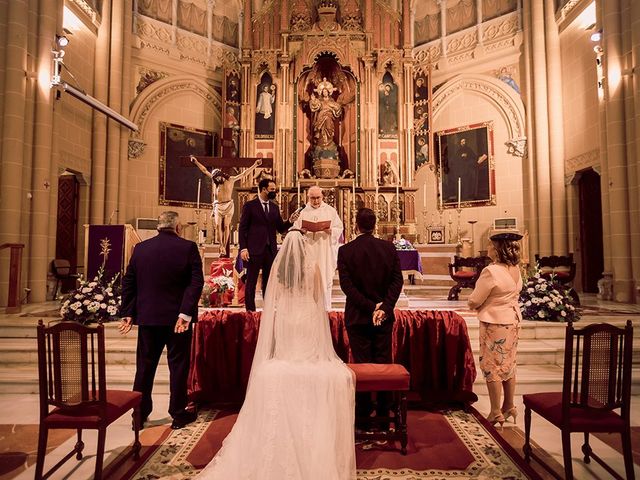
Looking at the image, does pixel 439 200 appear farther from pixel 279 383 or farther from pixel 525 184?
pixel 279 383

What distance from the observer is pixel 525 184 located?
39.3 feet

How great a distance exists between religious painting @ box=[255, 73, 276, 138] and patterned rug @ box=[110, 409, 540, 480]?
10.1 metres

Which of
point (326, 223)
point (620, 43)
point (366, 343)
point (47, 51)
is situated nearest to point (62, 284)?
point (47, 51)

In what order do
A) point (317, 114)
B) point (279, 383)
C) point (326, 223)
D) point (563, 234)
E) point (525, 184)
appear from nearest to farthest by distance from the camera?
point (279, 383)
point (326, 223)
point (563, 234)
point (525, 184)
point (317, 114)

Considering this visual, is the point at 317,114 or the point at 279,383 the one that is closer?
the point at 279,383

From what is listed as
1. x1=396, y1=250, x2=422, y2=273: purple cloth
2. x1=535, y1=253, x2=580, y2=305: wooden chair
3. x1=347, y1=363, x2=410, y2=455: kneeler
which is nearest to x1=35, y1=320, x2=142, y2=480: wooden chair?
x1=347, y1=363, x2=410, y2=455: kneeler

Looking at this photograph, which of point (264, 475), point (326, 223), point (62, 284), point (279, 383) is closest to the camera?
point (264, 475)

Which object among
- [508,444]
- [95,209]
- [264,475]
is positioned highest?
[95,209]

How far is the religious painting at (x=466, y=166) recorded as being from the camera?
12.5 metres

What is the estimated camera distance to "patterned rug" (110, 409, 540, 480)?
3115 millimetres

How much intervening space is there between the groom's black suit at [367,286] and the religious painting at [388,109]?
386 inches

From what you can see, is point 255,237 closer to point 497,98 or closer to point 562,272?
point 562,272

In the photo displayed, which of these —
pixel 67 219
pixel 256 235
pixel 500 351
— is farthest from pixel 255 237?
pixel 67 219

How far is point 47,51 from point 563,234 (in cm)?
1184
